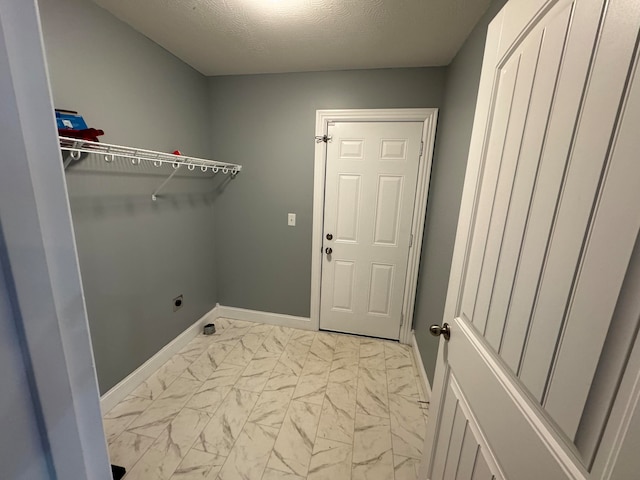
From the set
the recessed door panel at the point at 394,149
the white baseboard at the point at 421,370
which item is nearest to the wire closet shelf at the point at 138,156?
the recessed door panel at the point at 394,149

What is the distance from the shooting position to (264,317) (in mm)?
2762

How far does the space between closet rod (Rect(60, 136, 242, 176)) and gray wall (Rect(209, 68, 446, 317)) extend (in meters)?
0.19

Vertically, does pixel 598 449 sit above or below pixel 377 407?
above

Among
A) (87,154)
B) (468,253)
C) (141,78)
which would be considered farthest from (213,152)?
(468,253)

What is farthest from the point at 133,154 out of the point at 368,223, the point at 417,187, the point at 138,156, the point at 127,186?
the point at 417,187

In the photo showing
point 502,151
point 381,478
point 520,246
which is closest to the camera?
point 520,246

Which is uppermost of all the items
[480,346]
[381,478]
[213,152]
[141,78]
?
[141,78]

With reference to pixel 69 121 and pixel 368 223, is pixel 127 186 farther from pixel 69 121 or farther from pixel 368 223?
pixel 368 223

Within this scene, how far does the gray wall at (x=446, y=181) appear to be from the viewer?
149 cm

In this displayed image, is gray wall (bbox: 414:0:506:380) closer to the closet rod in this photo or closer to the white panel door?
the white panel door

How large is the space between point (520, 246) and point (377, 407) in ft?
5.23

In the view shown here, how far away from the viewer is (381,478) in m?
1.36

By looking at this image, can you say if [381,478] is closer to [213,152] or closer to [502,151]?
[502,151]

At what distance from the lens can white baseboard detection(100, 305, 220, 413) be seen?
170 centimetres
